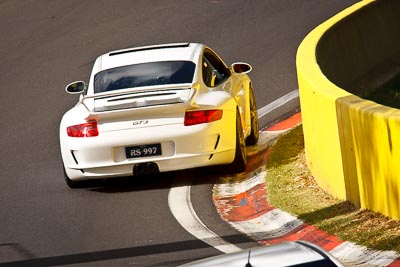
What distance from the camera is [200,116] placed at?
14578mm

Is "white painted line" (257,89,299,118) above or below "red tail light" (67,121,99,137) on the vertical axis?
below

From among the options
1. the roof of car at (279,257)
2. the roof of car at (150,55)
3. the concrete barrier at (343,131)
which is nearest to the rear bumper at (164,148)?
the concrete barrier at (343,131)

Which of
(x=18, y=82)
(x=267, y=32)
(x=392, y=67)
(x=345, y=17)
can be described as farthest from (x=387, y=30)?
(x=18, y=82)

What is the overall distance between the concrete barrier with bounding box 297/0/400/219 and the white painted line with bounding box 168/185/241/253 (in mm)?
1239

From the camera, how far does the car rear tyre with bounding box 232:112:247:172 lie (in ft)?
48.8

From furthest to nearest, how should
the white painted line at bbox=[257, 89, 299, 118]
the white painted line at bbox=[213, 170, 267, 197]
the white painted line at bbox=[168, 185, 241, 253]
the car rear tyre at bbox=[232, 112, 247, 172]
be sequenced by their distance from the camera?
the white painted line at bbox=[257, 89, 299, 118] < the car rear tyre at bbox=[232, 112, 247, 172] < the white painted line at bbox=[213, 170, 267, 197] < the white painted line at bbox=[168, 185, 241, 253]

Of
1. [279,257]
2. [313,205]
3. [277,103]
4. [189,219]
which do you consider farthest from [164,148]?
[279,257]

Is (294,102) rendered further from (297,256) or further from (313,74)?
(297,256)

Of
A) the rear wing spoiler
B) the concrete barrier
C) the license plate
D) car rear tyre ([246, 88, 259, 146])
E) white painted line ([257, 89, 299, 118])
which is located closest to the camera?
the concrete barrier

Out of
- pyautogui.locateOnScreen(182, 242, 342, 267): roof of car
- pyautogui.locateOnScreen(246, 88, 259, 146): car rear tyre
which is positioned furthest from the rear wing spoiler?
pyautogui.locateOnScreen(182, 242, 342, 267): roof of car

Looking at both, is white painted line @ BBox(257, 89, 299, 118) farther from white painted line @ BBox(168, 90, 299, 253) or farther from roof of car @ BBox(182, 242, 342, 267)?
roof of car @ BBox(182, 242, 342, 267)

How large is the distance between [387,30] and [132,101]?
6479 mm

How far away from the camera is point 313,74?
13977mm

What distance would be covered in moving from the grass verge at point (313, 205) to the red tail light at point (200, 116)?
837 mm
